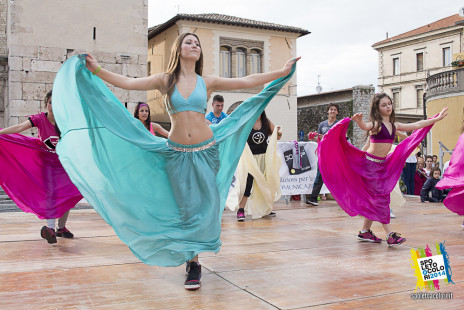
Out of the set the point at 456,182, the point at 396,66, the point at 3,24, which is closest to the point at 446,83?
the point at 456,182

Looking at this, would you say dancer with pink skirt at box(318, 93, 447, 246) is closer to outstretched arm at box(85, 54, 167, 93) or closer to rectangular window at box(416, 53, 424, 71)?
outstretched arm at box(85, 54, 167, 93)

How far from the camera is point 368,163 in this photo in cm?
520

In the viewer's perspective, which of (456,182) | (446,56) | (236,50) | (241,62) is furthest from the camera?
(446,56)

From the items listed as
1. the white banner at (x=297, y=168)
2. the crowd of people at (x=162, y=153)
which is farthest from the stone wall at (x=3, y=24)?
the crowd of people at (x=162, y=153)

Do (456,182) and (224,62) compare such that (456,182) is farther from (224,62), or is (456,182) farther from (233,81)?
(224,62)

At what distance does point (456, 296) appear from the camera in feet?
9.97

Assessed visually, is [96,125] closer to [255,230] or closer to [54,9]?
[255,230]

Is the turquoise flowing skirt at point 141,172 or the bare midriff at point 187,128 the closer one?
the turquoise flowing skirt at point 141,172

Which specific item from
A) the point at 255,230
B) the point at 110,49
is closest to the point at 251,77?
the point at 255,230

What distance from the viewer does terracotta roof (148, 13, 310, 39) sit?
2677 centimetres

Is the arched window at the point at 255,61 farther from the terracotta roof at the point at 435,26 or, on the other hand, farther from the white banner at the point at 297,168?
the terracotta roof at the point at 435,26

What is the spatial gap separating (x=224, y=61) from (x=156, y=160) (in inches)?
982

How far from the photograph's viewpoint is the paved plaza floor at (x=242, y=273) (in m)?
2.98

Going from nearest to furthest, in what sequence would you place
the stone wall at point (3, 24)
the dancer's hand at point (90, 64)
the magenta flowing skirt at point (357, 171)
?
the dancer's hand at point (90, 64), the magenta flowing skirt at point (357, 171), the stone wall at point (3, 24)
